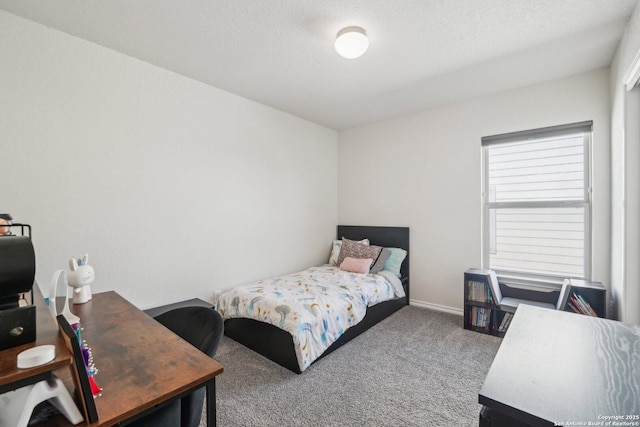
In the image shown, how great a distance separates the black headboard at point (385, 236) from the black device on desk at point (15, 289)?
3594mm

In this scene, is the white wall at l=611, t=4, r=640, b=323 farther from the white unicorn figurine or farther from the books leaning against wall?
the white unicorn figurine

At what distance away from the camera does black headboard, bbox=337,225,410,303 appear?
384 cm

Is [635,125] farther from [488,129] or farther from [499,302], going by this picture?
[499,302]

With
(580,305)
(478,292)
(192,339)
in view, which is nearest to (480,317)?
(478,292)

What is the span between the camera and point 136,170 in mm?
2482

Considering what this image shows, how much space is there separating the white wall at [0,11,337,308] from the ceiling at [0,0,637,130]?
22 centimetres

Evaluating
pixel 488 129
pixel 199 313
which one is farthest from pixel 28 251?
pixel 488 129

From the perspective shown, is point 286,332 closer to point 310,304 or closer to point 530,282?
point 310,304

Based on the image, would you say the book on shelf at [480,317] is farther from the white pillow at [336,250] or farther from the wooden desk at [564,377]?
the wooden desk at [564,377]

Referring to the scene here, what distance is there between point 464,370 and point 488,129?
8.27ft

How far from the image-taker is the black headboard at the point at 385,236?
384cm

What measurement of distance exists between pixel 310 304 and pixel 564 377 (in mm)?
1818

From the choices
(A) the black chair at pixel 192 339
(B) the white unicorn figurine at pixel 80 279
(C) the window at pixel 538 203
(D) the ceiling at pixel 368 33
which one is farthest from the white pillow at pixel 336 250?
(B) the white unicorn figurine at pixel 80 279

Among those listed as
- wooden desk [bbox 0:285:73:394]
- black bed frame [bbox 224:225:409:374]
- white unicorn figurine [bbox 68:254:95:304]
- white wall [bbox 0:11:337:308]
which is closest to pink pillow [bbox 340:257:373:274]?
black bed frame [bbox 224:225:409:374]
